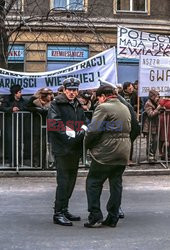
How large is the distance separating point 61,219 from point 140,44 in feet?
20.1

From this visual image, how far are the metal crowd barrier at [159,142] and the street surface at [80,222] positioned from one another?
164cm

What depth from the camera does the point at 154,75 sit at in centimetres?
1111

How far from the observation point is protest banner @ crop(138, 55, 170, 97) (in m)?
11.1

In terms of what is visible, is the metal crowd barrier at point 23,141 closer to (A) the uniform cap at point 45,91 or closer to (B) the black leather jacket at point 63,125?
(A) the uniform cap at point 45,91

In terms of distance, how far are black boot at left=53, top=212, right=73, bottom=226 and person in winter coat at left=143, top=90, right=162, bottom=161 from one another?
5.03 m

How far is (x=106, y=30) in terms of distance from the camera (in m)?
23.1

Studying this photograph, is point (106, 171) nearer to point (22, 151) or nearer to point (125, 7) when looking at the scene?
point (22, 151)

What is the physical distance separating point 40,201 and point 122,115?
2423mm

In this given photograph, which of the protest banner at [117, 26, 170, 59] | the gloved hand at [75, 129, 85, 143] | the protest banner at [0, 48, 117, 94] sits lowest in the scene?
the gloved hand at [75, 129, 85, 143]

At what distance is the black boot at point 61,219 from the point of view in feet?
20.8

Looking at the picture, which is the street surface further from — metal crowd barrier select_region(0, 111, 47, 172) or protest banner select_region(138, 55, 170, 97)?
protest banner select_region(138, 55, 170, 97)

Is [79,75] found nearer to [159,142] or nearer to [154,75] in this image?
[154,75]

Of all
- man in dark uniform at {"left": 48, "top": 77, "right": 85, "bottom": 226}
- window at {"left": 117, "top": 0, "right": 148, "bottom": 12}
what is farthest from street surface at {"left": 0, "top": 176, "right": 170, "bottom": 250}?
window at {"left": 117, "top": 0, "right": 148, "bottom": 12}

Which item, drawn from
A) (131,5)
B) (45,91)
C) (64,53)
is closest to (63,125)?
(45,91)
